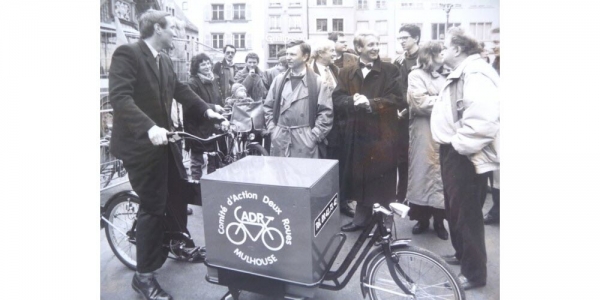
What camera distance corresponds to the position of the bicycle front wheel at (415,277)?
2.03 m

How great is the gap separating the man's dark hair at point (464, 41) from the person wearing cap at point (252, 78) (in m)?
1.02

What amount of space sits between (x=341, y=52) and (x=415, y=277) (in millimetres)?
1199

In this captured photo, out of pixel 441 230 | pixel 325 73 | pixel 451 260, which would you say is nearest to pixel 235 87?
pixel 325 73

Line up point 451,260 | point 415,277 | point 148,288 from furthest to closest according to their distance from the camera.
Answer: point 148,288 → point 451,260 → point 415,277

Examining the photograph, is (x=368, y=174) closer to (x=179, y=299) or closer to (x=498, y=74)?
(x=498, y=74)

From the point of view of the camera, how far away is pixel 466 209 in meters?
2.23

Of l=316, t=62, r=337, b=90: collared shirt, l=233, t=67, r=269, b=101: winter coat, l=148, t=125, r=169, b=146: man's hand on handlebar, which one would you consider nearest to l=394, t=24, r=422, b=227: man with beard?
l=316, t=62, r=337, b=90: collared shirt

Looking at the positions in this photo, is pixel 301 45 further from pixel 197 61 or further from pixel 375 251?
pixel 375 251

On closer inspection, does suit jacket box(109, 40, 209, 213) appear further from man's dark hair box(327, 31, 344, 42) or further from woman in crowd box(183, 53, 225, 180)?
man's dark hair box(327, 31, 344, 42)

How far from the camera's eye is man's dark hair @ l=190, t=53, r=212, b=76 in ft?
7.93

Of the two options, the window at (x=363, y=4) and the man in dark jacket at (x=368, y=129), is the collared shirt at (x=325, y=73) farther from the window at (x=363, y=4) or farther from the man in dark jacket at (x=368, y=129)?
the window at (x=363, y=4)
